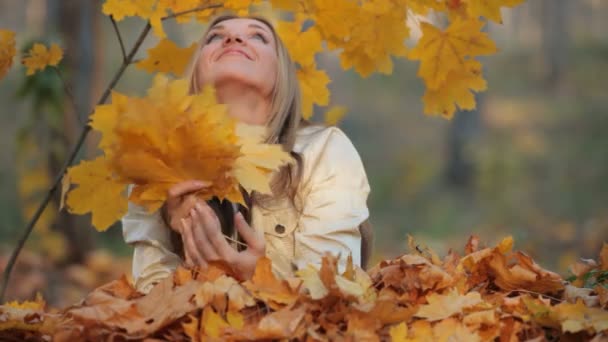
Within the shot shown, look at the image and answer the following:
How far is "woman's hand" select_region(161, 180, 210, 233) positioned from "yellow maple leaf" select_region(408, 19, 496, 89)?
2.91 ft

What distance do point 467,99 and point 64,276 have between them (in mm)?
5006

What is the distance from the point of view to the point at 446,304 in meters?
1.75

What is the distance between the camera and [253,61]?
232cm

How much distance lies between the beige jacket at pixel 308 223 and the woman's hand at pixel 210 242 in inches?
7.9

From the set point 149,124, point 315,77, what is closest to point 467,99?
point 315,77

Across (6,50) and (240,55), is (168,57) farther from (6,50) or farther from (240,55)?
(6,50)

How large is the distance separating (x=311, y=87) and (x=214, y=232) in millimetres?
985

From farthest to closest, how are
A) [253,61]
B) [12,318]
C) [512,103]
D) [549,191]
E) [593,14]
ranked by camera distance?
[593,14], [512,103], [549,191], [253,61], [12,318]

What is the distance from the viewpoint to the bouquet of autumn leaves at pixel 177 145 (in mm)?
1706

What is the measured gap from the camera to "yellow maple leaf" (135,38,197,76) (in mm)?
2645

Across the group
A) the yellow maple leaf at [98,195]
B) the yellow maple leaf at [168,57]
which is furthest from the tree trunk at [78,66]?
the yellow maple leaf at [98,195]

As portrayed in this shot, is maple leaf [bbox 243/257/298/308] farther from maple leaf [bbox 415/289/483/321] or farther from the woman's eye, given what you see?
the woman's eye

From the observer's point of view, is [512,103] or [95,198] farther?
[512,103]

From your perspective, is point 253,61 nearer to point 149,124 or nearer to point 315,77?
point 315,77
